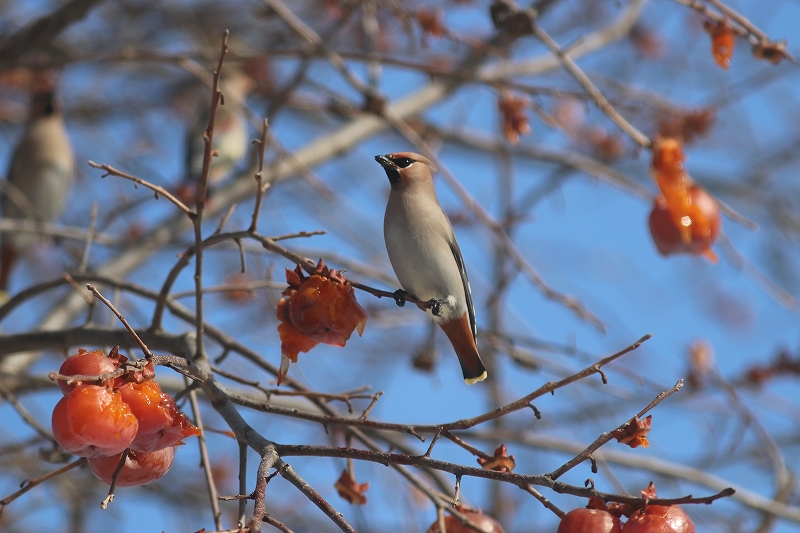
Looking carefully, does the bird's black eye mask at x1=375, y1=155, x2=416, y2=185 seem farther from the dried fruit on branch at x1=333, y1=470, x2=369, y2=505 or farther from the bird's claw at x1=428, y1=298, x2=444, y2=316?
the dried fruit on branch at x1=333, y1=470, x2=369, y2=505

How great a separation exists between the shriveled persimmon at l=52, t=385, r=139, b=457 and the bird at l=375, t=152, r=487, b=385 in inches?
53.5

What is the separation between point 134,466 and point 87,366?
249 millimetres

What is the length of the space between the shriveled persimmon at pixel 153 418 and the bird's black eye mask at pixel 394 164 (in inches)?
62.6

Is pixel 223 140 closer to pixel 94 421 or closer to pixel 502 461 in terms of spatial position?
pixel 502 461

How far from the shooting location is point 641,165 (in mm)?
6363

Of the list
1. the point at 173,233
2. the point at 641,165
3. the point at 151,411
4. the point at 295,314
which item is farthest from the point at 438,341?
the point at 151,411

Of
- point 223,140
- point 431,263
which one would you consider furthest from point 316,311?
point 223,140

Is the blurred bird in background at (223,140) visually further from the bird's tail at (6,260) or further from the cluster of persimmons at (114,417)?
the cluster of persimmons at (114,417)

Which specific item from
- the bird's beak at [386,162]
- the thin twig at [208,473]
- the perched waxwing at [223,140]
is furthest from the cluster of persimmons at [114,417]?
the perched waxwing at [223,140]

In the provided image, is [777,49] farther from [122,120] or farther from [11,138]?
[11,138]

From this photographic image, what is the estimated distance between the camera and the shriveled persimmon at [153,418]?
1.63 meters

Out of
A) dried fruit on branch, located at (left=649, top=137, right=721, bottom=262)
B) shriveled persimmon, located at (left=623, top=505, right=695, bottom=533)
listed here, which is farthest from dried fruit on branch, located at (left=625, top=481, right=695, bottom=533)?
dried fruit on branch, located at (left=649, top=137, right=721, bottom=262)

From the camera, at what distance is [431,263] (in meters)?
2.94

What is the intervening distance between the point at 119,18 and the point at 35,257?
190 cm
